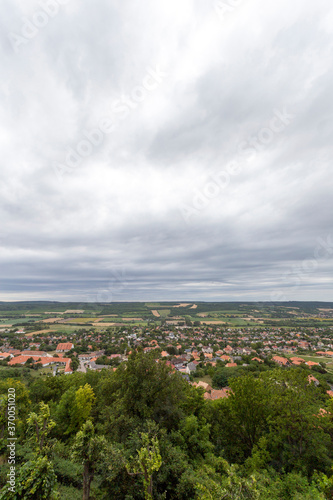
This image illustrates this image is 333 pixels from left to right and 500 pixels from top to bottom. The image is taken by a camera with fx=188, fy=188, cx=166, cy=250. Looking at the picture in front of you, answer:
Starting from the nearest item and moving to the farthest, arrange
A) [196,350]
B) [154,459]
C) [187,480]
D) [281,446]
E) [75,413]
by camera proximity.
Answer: [154,459] < [187,480] < [281,446] < [75,413] < [196,350]

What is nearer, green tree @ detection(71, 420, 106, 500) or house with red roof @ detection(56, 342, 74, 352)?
green tree @ detection(71, 420, 106, 500)

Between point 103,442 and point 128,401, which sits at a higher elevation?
point 103,442

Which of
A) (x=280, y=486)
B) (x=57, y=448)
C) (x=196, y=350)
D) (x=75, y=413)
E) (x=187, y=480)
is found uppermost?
(x=187, y=480)

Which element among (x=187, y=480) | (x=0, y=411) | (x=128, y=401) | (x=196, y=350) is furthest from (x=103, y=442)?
(x=196, y=350)

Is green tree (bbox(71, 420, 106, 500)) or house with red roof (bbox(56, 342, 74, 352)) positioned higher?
green tree (bbox(71, 420, 106, 500))

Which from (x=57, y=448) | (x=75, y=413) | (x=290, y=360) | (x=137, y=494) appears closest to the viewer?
(x=137, y=494)

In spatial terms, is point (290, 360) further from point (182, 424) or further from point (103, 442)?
point (103, 442)

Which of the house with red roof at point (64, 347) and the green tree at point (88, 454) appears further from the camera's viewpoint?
the house with red roof at point (64, 347)

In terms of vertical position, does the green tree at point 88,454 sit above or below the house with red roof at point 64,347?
above

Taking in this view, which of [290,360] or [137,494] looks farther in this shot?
[290,360]

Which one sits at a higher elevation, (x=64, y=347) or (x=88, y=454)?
(x=88, y=454)

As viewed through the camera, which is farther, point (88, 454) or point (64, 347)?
point (64, 347)
